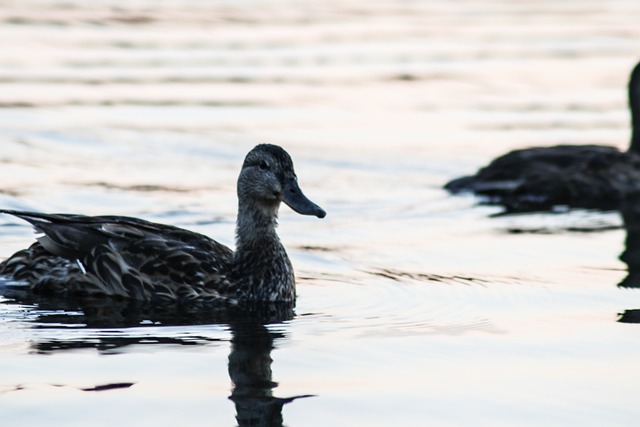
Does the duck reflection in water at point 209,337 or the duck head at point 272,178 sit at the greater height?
the duck head at point 272,178

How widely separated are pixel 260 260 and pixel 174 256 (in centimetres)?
65

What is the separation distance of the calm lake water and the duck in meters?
0.41

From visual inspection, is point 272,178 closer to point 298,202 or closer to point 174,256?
point 298,202

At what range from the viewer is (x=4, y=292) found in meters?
10.6

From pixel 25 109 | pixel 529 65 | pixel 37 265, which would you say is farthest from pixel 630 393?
pixel 529 65

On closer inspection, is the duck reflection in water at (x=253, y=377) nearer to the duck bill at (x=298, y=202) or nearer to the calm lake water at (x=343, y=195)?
the calm lake water at (x=343, y=195)

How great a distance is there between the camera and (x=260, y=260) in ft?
35.1

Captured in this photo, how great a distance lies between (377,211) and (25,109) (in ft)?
19.0

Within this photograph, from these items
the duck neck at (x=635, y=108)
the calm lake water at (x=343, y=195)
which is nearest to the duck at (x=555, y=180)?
the calm lake water at (x=343, y=195)

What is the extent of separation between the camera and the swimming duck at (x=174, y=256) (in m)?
10.5

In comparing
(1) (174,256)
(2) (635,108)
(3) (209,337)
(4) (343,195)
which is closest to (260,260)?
(1) (174,256)

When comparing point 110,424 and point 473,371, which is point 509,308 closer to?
point 473,371

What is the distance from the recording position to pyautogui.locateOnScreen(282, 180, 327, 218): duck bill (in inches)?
410

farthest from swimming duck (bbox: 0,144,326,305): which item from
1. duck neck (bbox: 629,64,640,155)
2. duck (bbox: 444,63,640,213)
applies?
duck neck (bbox: 629,64,640,155)
